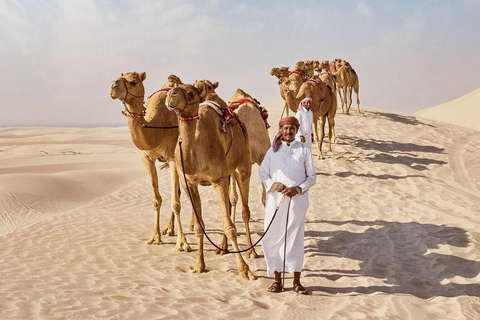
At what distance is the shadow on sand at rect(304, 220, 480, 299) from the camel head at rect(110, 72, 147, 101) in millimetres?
3277

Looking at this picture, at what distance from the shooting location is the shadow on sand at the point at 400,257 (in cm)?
520

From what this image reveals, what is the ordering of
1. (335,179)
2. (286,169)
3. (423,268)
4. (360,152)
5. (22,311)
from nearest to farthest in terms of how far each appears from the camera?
(22,311) < (286,169) < (423,268) < (335,179) < (360,152)

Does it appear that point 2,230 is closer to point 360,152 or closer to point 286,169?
point 286,169

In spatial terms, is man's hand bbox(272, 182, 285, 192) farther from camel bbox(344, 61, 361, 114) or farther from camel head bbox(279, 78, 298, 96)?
camel bbox(344, 61, 361, 114)

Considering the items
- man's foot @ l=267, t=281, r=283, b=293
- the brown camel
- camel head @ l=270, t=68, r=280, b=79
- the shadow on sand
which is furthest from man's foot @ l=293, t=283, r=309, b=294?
camel head @ l=270, t=68, r=280, b=79

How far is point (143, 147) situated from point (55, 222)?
12.7ft

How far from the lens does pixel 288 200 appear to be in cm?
472

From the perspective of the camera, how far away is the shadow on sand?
205 inches

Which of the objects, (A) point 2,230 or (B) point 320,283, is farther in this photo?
(A) point 2,230

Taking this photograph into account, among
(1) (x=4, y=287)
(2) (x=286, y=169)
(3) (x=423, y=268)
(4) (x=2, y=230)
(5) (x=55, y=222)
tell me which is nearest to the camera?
(1) (x=4, y=287)

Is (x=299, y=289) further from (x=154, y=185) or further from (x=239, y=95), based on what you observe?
(x=239, y=95)

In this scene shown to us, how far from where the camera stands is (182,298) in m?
4.29

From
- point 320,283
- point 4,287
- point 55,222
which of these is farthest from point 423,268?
point 55,222

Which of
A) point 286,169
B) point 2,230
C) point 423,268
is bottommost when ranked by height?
point 2,230
